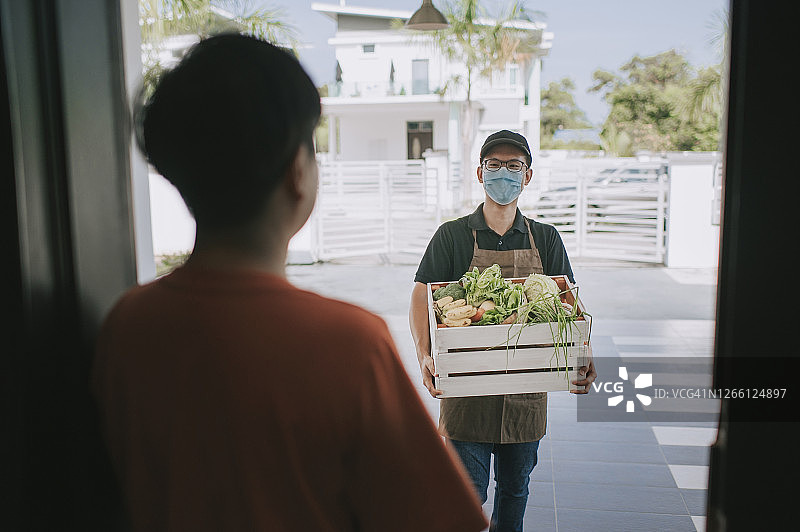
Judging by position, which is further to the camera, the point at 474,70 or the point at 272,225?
the point at 474,70

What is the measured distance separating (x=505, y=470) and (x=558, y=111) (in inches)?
1383

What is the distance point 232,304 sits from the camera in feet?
2.41

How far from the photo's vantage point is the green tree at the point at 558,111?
34.8 m

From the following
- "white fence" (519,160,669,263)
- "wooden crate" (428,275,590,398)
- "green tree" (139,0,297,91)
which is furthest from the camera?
"white fence" (519,160,669,263)

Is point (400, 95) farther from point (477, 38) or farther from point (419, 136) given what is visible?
point (477, 38)

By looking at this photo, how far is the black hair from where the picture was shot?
2.35 ft

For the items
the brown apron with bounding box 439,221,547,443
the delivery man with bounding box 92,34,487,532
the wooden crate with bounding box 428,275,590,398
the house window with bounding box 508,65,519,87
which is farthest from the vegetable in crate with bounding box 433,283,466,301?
the house window with bounding box 508,65,519,87

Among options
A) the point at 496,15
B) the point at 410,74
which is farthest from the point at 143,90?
the point at 410,74

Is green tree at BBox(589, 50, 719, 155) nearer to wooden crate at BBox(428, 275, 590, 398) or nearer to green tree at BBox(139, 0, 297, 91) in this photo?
green tree at BBox(139, 0, 297, 91)

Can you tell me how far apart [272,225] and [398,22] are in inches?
660

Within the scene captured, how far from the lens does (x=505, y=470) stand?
7.51ft

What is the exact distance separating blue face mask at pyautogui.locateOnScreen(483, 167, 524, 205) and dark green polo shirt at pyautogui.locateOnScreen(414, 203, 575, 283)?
0.24 feet

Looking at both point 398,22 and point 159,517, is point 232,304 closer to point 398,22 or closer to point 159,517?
point 159,517

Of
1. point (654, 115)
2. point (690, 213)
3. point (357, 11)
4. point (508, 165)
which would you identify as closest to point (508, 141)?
point (508, 165)
